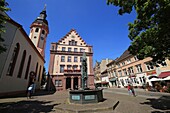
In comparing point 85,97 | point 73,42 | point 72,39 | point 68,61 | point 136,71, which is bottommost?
point 85,97

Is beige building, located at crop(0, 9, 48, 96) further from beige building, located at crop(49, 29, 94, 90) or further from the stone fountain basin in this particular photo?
the stone fountain basin

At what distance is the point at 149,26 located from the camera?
312 inches

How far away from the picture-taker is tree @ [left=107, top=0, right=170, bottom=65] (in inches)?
223

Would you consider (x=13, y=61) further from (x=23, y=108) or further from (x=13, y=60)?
(x=23, y=108)

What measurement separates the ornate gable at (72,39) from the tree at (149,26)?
87.9 ft

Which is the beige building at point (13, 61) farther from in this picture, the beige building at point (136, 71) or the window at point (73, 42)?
the beige building at point (136, 71)

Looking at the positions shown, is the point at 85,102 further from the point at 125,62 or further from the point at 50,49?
the point at 125,62

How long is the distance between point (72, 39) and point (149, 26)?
2902 centimetres

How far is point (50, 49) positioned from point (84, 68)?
21799 millimetres

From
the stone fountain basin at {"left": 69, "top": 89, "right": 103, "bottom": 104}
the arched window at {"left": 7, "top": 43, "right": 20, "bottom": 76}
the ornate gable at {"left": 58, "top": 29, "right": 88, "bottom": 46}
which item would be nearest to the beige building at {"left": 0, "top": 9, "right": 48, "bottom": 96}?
the arched window at {"left": 7, "top": 43, "right": 20, "bottom": 76}

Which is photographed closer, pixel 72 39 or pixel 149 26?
pixel 149 26

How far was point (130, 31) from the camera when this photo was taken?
352 inches

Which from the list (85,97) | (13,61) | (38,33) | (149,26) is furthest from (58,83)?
(149,26)

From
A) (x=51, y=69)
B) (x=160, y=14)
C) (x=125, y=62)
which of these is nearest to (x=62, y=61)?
(x=51, y=69)
